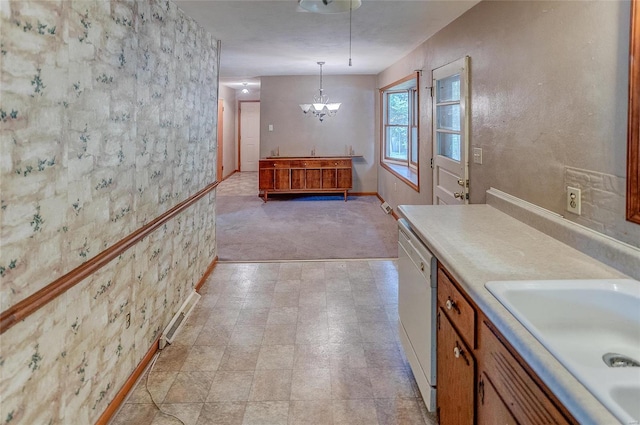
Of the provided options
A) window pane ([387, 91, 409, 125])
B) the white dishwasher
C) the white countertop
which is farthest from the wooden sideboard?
the white dishwasher

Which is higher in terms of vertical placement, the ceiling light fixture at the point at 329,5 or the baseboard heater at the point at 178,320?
the ceiling light fixture at the point at 329,5

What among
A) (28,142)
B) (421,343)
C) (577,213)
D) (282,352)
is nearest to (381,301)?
(282,352)

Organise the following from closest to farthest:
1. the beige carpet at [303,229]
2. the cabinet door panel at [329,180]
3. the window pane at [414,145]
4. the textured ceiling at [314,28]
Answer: the textured ceiling at [314,28] < the beige carpet at [303,229] < the window pane at [414,145] < the cabinet door panel at [329,180]

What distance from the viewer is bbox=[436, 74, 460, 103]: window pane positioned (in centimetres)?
355

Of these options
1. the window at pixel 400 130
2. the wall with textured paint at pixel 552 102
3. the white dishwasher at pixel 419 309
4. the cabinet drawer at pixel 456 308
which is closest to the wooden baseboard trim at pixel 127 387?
the white dishwasher at pixel 419 309

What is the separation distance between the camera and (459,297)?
1.50 metres

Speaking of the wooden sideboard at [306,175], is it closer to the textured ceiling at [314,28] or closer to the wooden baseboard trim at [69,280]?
A: the textured ceiling at [314,28]

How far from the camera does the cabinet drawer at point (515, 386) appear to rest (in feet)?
2.99

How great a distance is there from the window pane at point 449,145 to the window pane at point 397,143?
9.03ft

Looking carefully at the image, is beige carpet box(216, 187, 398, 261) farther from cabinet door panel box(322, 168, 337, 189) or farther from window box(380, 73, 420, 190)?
window box(380, 73, 420, 190)

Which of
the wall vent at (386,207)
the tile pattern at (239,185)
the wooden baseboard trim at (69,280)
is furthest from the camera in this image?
the tile pattern at (239,185)

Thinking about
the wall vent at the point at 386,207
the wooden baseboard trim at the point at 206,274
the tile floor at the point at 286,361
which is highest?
the wall vent at the point at 386,207

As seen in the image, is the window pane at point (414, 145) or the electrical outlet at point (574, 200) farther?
the window pane at point (414, 145)

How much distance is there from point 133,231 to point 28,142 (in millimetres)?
916
